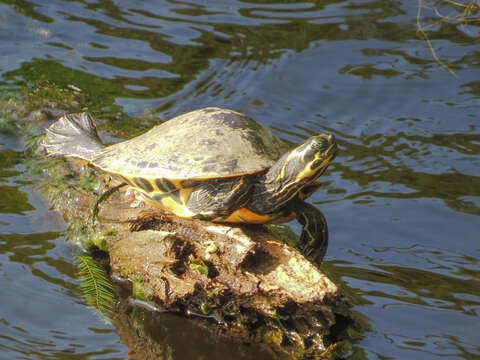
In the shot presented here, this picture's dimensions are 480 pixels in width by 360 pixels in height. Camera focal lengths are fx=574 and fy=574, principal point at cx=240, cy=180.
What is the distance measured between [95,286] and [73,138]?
1368 millimetres

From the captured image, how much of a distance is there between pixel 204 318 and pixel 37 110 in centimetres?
291

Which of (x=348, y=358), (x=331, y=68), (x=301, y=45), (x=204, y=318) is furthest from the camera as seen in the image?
(x=301, y=45)

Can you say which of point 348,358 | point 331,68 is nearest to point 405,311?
point 348,358

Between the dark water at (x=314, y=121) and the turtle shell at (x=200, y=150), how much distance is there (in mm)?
940

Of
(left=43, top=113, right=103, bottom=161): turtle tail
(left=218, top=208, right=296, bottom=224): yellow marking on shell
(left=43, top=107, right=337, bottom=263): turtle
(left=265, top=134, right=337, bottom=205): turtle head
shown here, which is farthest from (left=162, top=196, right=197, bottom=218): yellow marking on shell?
(left=43, top=113, right=103, bottom=161): turtle tail

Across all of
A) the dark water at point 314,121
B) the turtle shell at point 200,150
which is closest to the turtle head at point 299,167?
the turtle shell at point 200,150

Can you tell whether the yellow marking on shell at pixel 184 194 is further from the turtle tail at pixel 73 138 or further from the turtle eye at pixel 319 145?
the turtle tail at pixel 73 138

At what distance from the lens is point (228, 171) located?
3.63 meters

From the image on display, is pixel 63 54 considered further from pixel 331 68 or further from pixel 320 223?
pixel 320 223

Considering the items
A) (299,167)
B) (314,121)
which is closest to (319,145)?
(299,167)

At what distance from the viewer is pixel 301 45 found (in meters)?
7.98

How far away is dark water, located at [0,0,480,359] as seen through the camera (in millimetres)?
3701

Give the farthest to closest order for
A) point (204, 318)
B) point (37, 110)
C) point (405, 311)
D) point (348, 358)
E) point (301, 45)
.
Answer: point (301, 45), point (37, 110), point (405, 311), point (204, 318), point (348, 358)

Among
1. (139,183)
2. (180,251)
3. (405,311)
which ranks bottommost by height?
(405,311)
